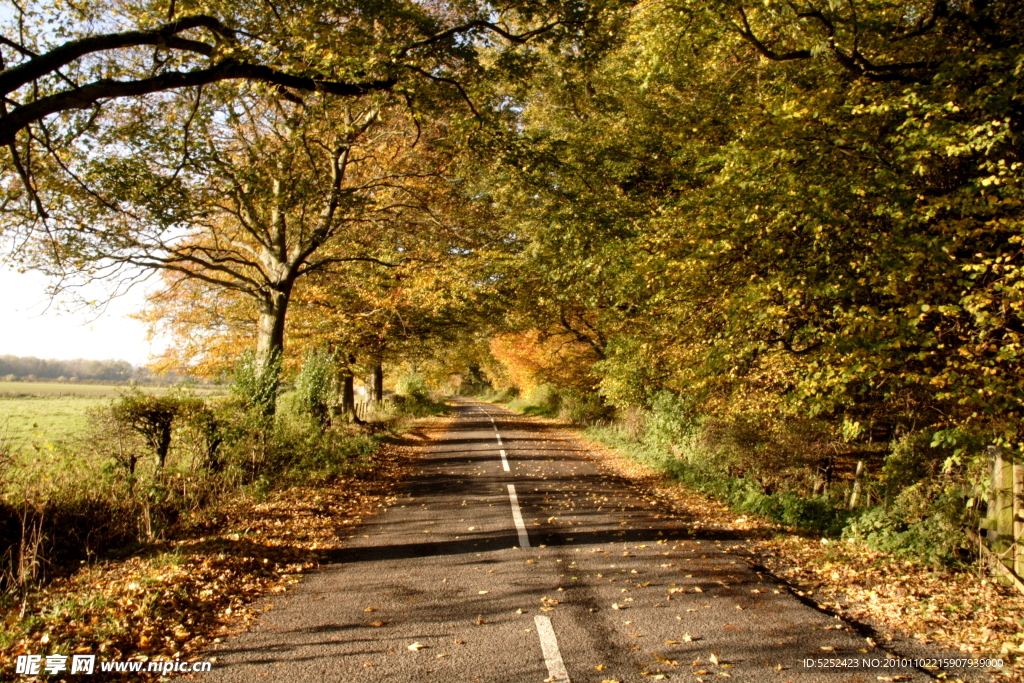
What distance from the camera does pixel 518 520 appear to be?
9352 millimetres

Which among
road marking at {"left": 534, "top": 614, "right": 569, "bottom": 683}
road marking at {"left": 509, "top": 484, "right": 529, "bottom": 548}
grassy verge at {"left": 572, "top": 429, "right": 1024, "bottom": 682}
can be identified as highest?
road marking at {"left": 534, "top": 614, "right": 569, "bottom": 683}

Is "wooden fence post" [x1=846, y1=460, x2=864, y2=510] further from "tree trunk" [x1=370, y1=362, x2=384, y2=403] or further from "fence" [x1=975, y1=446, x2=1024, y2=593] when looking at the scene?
"tree trunk" [x1=370, y1=362, x2=384, y2=403]

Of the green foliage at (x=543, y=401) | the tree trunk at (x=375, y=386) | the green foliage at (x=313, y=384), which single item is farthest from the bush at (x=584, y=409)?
the green foliage at (x=313, y=384)

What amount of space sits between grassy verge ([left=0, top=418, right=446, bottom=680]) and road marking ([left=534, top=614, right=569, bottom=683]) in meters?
2.65

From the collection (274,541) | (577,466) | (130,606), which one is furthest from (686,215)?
(130,606)

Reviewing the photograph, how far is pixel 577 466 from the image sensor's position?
1614 cm

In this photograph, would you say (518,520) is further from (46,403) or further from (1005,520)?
(46,403)

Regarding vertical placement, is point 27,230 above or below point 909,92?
below

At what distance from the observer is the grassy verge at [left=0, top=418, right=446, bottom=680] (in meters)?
4.88

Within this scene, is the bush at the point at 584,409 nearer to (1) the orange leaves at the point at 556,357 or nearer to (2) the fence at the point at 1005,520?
(1) the orange leaves at the point at 556,357

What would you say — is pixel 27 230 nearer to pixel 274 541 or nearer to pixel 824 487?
pixel 274 541

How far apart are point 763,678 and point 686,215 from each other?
27.9 feet

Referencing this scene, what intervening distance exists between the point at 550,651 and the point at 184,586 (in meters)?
3.89

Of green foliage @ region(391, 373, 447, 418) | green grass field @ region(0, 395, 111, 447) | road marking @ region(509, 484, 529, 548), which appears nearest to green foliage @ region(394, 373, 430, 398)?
green foliage @ region(391, 373, 447, 418)
